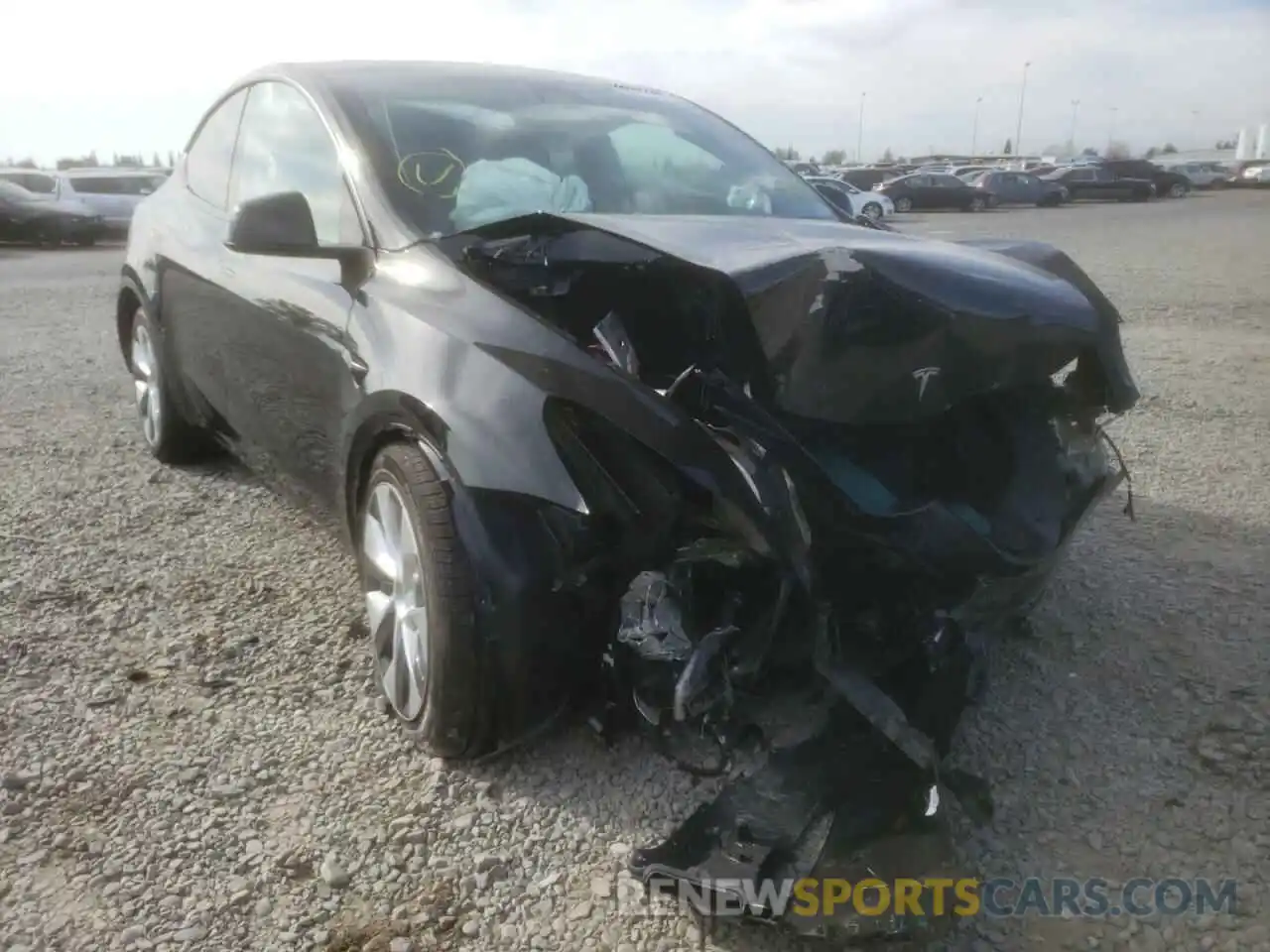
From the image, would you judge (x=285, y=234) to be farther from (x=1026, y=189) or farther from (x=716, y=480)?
(x=1026, y=189)

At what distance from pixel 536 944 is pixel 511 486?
0.92 metres

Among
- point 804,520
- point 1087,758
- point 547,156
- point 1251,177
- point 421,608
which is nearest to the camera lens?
point 804,520

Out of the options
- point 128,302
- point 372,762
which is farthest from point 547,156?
point 128,302

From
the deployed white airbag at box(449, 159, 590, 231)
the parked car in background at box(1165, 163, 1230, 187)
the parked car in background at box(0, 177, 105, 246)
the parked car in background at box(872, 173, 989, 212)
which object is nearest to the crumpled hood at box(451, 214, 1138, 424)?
the deployed white airbag at box(449, 159, 590, 231)

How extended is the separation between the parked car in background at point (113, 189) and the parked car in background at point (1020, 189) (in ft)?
78.8

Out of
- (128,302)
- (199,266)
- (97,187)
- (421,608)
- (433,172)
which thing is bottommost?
(421,608)

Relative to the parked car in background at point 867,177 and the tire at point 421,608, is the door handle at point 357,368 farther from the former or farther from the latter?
the parked car in background at point 867,177

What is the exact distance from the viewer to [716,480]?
6.93 feet

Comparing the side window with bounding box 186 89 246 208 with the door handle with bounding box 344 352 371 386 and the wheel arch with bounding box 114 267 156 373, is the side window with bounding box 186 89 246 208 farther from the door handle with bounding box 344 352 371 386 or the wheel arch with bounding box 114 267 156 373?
the door handle with bounding box 344 352 371 386

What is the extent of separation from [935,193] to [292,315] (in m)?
30.9

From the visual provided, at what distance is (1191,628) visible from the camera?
326 centimetres

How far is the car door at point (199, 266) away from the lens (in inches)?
149

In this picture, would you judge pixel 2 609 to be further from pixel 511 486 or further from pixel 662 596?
pixel 662 596

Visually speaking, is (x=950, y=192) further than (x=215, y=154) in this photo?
Yes
